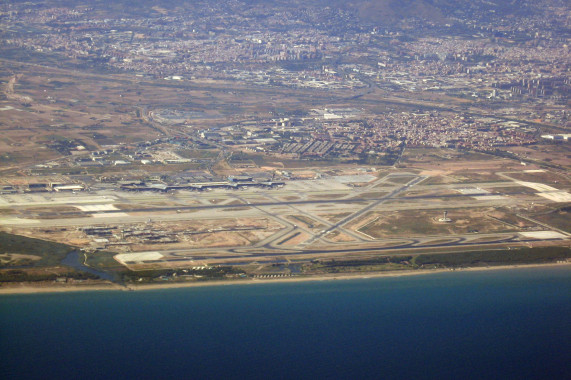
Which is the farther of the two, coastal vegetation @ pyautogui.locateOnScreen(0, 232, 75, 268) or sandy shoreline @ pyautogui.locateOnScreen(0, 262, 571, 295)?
coastal vegetation @ pyautogui.locateOnScreen(0, 232, 75, 268)

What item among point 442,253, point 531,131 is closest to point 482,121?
point 531,131

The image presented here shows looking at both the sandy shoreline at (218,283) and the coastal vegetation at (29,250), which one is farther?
the coastal vegetation at (29,250)

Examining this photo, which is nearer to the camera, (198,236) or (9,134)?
(198,236)

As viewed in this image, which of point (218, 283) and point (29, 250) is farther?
point (29, 250)

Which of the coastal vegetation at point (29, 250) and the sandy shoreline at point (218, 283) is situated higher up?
the coastal vegetation at point (29, 250)

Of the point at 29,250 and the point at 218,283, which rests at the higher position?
the point at 29,250

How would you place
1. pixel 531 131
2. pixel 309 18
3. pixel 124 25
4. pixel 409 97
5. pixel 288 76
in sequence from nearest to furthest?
1. pixel 531 131
2. pixel 409 97
3. pixel 288 76
4. pixel 124 25
5. pixel 309 18

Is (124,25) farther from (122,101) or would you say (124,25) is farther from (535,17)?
(535,17)

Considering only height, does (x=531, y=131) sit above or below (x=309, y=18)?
below

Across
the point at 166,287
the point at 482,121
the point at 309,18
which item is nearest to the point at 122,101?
the point at 482,121

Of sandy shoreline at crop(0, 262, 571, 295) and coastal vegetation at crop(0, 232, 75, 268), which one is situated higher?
coastal vegetation at crop(0, 232, 75, 268)

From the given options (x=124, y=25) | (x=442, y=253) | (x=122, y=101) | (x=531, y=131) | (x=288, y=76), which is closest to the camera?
(x=442, y=253)
